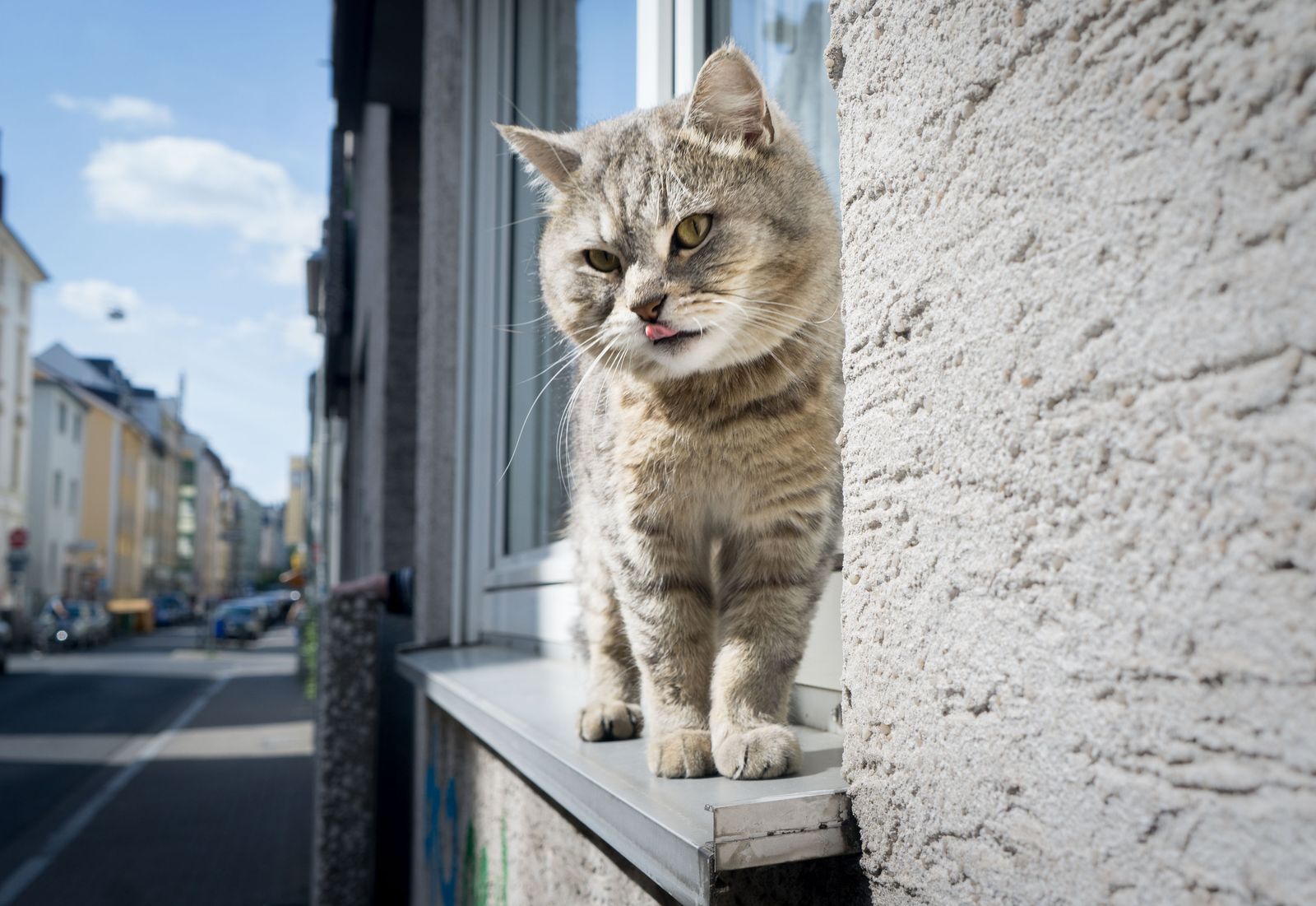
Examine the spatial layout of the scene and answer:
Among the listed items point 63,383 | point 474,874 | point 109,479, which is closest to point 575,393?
point 474,874

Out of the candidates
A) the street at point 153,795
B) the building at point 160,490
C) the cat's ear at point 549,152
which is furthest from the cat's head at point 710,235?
the building at point 160,490

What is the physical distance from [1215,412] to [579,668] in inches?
80.2

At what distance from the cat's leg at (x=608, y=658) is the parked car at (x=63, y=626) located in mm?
27630

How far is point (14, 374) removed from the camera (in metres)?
30.5

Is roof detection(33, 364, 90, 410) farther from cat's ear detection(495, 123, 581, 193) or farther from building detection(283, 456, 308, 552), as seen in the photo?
cat's ear detection(495, 123, 581, 193)

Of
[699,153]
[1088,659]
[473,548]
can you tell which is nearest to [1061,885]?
[1088,659]

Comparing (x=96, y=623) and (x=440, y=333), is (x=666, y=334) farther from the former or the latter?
(x=96, y=623)

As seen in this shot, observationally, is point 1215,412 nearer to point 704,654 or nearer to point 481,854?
point 704,654

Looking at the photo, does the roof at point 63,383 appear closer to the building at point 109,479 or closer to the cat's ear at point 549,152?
the building at point 109,479

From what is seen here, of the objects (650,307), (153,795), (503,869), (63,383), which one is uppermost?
(63,383)

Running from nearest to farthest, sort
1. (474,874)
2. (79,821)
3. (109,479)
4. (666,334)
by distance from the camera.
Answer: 1. (666,334)
2. (474,874)
3. (79,821)
4. (109,479)

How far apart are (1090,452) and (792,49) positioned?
1.66 m

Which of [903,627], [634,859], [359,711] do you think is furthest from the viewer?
[359,711]

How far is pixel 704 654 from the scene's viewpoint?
1.42 m
